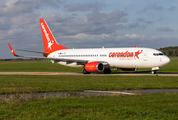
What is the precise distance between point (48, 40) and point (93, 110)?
3631 cm

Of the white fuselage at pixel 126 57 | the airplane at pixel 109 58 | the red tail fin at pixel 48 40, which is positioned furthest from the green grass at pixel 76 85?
the red tail fin at pixel 48 40

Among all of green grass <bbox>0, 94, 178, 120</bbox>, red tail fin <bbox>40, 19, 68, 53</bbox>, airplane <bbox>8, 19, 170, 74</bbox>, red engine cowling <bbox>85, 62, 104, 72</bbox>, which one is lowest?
green grass <bbox>0, 94, 178, 120</bbox>

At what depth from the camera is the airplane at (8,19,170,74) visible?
32906mm

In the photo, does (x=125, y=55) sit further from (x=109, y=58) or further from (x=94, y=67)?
(x=94, y=67)

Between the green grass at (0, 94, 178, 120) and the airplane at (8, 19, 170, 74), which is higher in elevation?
the airplane at (8, 19, 170, 74)

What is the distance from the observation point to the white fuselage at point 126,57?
32625 mm

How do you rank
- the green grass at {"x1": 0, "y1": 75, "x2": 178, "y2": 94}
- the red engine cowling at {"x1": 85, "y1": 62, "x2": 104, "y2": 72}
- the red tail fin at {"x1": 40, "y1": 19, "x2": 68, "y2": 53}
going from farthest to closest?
the red tail fin at {"x1": 40, "y1": 19, "x2": 68, "y2": 53} → the red engine cowling at {"x1": 85, "y1": 62, "x2": 104, "y2": 72} → the green grass at {"x1": 0, "y1": 75, "x2": 178, "y2": 94}

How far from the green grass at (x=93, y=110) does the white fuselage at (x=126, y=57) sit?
21096 millimetres

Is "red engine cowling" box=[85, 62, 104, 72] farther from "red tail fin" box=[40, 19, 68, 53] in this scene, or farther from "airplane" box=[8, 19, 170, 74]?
"red tail fin" box=[40, 19, 68, 53]

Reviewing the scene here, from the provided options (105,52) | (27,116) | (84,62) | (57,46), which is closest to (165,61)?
(105,52)

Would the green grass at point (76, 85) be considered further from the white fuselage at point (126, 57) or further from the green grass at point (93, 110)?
the white fuselage at point (126, 57)

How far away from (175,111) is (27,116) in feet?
18.2

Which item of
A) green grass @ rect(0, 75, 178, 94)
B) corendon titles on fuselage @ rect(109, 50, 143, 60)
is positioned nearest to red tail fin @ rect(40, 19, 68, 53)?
corendon titles on fuselage @ rect(109, 50, 143, 60)

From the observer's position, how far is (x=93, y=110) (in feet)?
32.4
